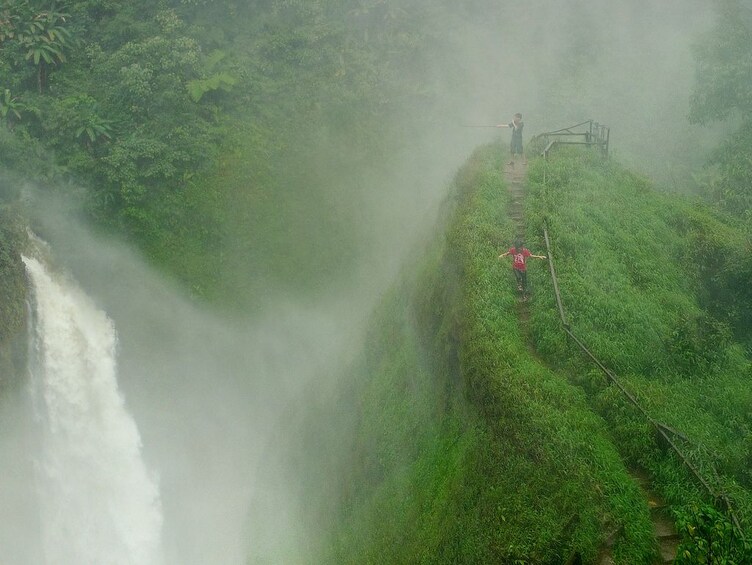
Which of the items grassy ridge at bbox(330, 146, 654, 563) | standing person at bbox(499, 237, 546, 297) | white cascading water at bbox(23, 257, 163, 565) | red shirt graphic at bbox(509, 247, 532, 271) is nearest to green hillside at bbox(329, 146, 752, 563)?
grassy ridge at bbox(330, 146, 654, 563)

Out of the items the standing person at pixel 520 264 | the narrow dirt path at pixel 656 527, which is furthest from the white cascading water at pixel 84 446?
the narrow dirt path at pixel 656 527

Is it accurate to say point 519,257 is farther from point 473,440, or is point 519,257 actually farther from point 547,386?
point 473,440

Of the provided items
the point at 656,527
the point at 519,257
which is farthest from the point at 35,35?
the point at 656,527

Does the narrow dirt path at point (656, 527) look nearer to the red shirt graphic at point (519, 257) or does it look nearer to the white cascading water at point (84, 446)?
the red shirt graphic at point (519, 257)

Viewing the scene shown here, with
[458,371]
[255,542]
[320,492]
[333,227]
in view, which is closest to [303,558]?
[320,492]

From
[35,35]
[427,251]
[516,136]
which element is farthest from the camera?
[35,35]
